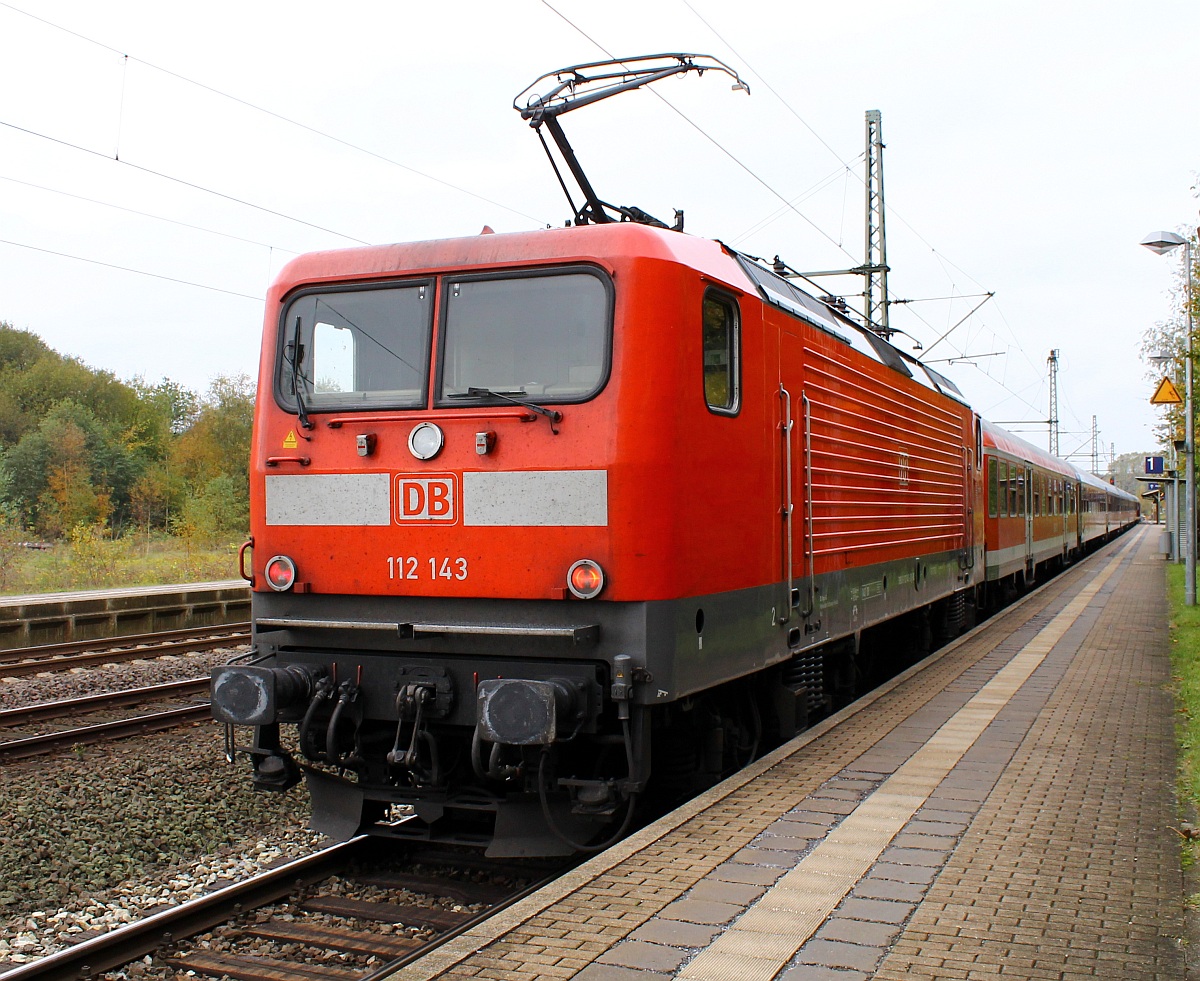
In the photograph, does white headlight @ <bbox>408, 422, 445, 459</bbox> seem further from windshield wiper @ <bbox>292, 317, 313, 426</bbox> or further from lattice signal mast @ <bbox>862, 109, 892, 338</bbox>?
lattice signal mast @ <bbox>862, 109, 892, 338</bbox>

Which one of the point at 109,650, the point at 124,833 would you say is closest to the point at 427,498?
the point at 124,833

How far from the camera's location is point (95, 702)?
9.69m

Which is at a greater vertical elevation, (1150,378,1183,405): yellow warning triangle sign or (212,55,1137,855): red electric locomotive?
(1150,378,1183,405): yellow warning triangle sign

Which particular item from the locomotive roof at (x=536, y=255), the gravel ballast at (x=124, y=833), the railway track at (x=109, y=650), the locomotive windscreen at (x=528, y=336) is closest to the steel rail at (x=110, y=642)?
the railway track at (x=109, y=650)

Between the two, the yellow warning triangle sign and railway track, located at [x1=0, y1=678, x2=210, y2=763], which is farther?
the yellow warning triangle sign

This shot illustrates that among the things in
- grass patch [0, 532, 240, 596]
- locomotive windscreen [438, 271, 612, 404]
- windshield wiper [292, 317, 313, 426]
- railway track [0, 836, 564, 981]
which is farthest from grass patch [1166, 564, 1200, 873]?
grass patch [0, 532, 240, 596]

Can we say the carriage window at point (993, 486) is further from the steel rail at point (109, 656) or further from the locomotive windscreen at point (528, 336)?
the locomotive windscreen at point (528, 336)

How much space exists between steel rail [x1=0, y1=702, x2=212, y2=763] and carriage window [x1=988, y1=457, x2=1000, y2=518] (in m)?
11.2

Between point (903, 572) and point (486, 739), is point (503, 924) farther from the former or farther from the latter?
point (903, 572)

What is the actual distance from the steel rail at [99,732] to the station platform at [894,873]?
5001 millimetres

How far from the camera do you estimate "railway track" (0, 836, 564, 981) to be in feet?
14.8

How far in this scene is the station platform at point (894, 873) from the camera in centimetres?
365

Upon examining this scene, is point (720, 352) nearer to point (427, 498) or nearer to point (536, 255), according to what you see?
point (536, 255)

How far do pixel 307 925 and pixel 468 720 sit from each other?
1150 millimetres
